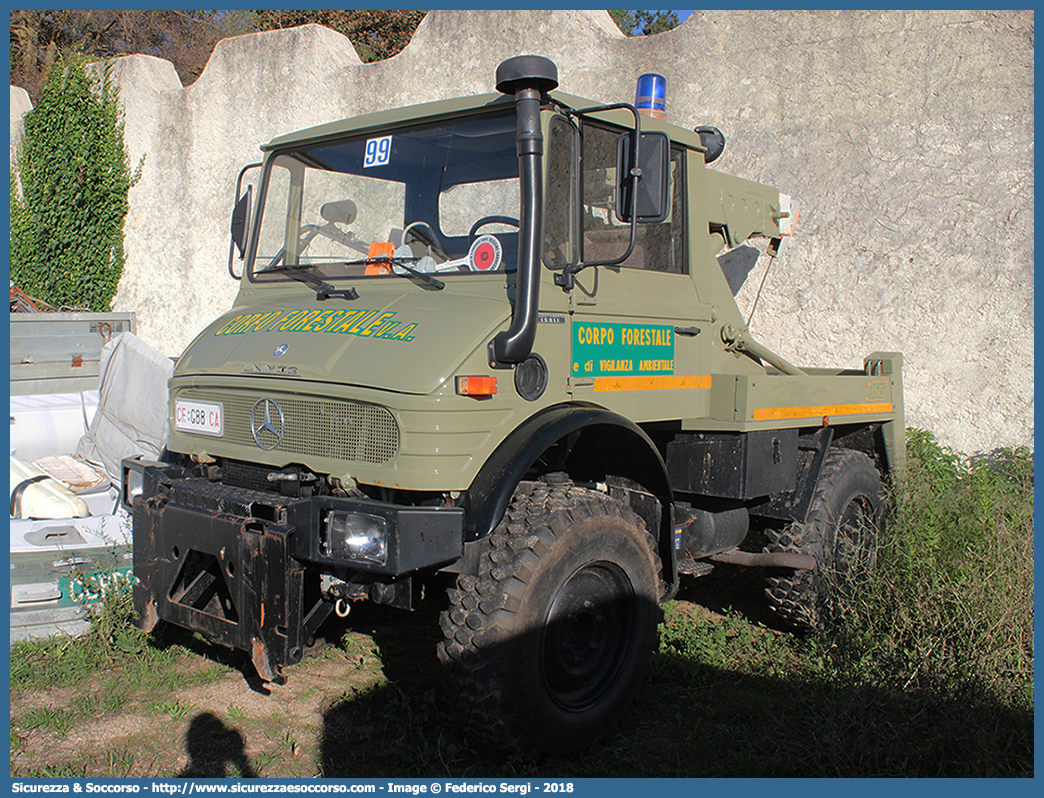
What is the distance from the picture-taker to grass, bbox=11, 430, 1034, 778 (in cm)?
324

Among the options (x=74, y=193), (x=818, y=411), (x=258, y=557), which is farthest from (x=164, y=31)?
(x=258, y=557)

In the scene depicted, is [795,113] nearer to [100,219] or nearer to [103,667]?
[103,667]

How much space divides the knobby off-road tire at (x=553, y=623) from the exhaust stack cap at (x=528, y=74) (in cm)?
155

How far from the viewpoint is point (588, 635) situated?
3518 millimetres

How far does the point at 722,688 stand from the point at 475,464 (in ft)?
6.00

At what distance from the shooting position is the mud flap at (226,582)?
9.68ft

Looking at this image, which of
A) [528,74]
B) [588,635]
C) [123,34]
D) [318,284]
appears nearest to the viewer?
[528,74]

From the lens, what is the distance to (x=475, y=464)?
304cm

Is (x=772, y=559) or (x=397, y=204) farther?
(x=772, y=559)

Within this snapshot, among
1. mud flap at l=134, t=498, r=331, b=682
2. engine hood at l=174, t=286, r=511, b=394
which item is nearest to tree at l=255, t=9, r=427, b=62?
engine hood at l=174, t=286, r=511, b=394

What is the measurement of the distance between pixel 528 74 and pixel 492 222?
0.76 m

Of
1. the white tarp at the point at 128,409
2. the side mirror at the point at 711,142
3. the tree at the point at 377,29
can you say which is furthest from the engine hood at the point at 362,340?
the tree at the point at 377,29

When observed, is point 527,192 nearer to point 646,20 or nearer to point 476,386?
point 476,386
